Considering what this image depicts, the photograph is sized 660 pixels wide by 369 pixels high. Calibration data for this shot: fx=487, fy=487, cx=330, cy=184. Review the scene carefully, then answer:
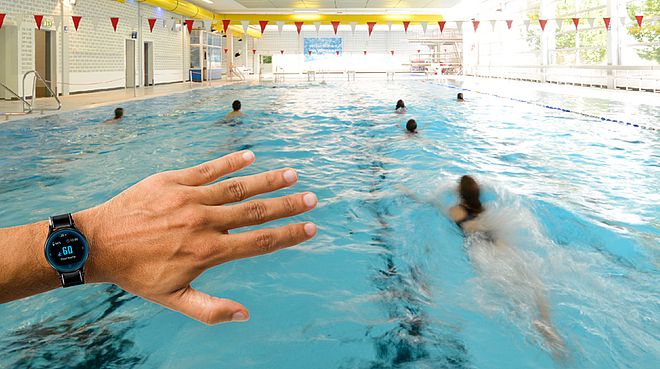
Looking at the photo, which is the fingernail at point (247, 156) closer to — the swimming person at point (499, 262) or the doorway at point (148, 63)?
the swimming person at point (499, 262)

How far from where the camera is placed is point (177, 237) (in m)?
0.96

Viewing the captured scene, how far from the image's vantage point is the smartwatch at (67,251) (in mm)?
923

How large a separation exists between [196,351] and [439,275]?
4.64 feet

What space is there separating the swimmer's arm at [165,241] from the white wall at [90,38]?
1275 cm

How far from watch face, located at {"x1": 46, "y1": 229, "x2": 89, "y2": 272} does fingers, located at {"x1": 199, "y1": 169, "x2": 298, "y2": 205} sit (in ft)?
0.82

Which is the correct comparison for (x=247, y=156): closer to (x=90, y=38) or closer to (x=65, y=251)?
(x=65, y=251)

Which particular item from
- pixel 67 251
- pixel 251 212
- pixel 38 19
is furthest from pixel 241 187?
pixel 38 19

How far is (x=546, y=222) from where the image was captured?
12.0ft

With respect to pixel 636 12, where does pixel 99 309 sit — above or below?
below

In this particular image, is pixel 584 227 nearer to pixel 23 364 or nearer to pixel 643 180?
pixel 643 180

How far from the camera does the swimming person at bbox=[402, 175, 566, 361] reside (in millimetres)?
2209

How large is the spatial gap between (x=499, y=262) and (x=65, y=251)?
246 cm

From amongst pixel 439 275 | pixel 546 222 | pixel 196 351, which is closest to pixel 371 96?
pixel 546 222

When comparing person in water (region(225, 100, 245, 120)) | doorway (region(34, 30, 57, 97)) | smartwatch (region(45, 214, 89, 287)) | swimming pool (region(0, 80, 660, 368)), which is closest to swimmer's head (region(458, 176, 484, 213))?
swimming pool (region(0, 80, 660, 368))
